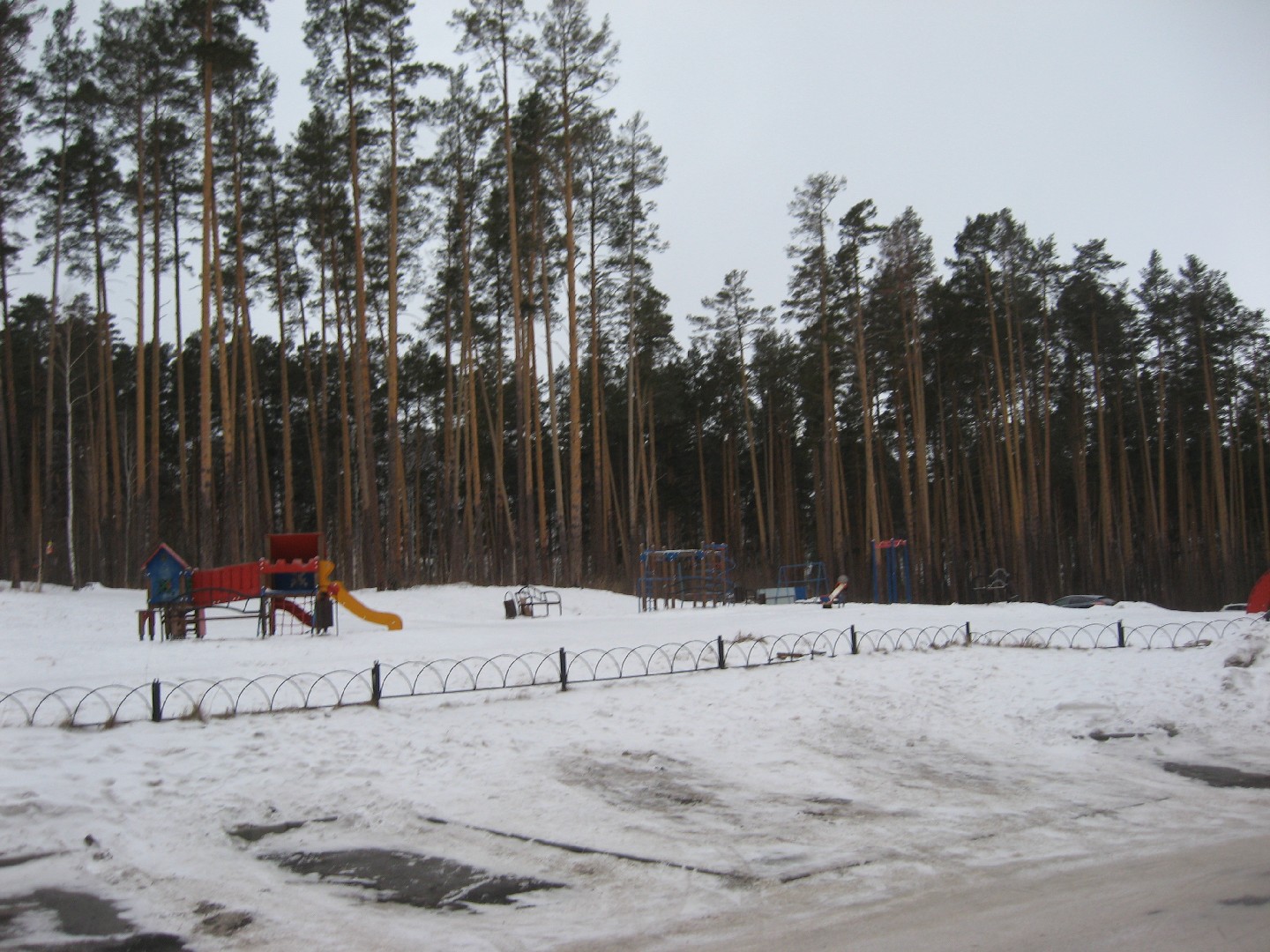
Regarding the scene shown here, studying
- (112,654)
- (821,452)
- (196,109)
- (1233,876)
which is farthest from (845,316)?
(1233,876)

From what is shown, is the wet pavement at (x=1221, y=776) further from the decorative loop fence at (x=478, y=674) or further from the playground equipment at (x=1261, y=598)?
the playground equipment at (x=1261, y=598)

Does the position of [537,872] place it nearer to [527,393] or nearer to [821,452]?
[527,393]

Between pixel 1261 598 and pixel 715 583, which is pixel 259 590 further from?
pixel 1261 598

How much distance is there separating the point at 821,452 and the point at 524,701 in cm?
4086

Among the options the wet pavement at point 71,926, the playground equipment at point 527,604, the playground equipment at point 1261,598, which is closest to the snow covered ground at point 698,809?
the wet pavement at point 71,926

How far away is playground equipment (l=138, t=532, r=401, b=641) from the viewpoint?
58.3 ft

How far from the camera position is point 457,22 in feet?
95.0

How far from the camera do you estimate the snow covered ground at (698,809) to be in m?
5.34

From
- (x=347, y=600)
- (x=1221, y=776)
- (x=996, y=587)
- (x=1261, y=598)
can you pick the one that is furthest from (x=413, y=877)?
(x=996, y=587)

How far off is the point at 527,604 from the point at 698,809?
15.6m

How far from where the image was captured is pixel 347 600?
1922 cm

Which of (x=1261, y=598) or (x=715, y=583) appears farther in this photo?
(x=715, y=583)

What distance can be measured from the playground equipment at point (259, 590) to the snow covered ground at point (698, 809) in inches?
170

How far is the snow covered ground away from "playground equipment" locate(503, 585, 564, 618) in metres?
8.96
